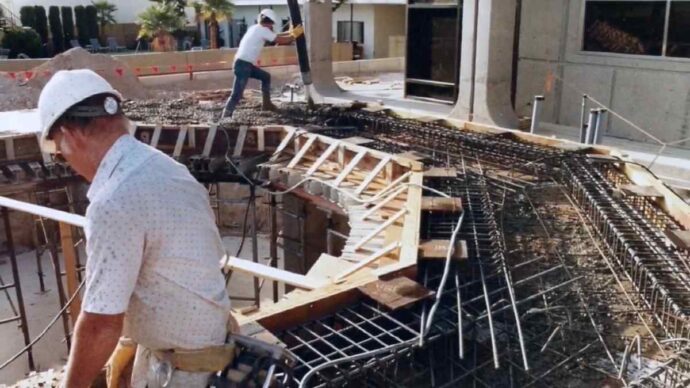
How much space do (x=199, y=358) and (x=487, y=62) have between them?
10.4 meters

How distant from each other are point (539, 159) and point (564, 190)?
36.8 inches

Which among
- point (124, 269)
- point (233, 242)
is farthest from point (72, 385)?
point (233, 242)

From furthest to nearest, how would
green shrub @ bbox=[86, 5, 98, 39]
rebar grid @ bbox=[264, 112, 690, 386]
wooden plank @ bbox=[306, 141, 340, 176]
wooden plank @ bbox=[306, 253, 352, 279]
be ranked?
1. green shrub @ bbox=[86, 5, 98, 39]
2. wooden plank @ bbox=[306, 141, 340, 176]
3. wooden plank @ bbox=[306, 253, 352, 279]
4. rebar grid @ bbox=[264, 112, 690, 386]

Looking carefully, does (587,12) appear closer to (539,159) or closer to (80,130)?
(539,159)

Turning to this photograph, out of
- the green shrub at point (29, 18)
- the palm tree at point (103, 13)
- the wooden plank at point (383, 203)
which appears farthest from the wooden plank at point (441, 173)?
the palm tree at point (103, 13)

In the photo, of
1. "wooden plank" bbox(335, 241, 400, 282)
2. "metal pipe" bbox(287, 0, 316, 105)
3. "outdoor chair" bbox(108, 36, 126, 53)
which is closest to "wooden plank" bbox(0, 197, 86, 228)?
"wooden plank" bbox(335, 241, 400, 282)

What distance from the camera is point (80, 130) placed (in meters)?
2.35

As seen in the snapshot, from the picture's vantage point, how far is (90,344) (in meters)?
2.35

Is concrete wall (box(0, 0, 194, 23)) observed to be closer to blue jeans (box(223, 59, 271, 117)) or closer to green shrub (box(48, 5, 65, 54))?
green shrub (box(48, 5, 65, 54))

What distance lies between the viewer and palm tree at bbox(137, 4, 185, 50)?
33.8m

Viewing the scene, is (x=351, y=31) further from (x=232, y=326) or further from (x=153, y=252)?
(x=153, y=252)

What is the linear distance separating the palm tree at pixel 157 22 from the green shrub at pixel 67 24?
5831 mm

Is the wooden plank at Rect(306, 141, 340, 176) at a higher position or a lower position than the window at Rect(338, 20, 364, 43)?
lower

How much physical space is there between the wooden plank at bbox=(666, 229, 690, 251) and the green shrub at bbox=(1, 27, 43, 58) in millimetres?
32377
